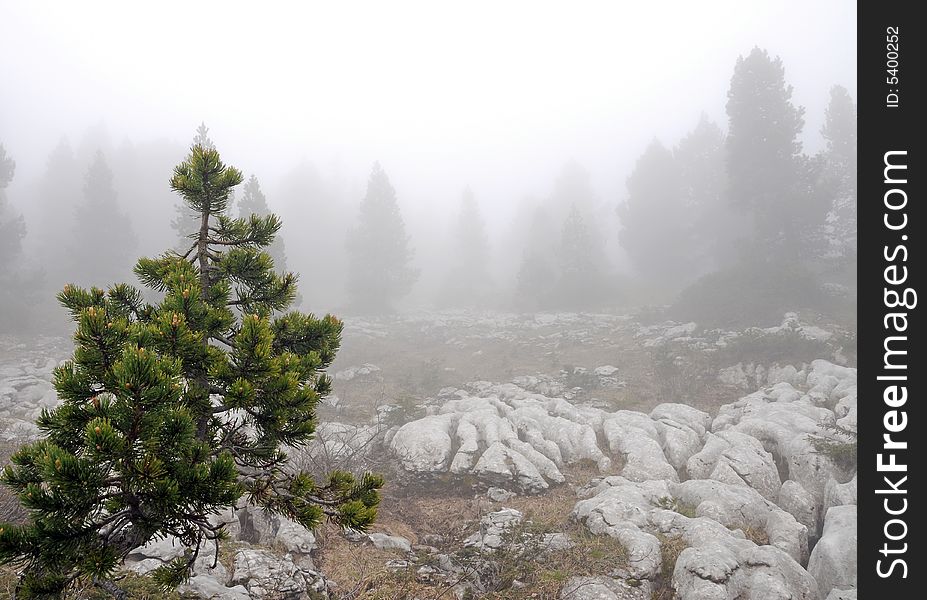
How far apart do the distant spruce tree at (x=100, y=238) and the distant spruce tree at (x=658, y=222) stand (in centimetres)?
5015

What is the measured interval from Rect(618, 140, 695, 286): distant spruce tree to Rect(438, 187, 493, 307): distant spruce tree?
63.5 feet

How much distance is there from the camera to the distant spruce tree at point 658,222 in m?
43.5

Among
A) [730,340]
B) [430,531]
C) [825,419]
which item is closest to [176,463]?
[430,531]

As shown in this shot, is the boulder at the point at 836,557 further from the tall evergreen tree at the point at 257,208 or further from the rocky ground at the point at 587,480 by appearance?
the tall evergreen tree at the point at 257,208

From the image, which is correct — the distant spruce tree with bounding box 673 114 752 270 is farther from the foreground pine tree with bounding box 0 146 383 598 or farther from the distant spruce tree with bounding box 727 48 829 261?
the foreground pine tree with bounding box 0 146 383 598

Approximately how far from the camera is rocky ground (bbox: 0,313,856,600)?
6.31 m

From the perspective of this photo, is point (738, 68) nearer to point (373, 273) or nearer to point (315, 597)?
point (373, 273)

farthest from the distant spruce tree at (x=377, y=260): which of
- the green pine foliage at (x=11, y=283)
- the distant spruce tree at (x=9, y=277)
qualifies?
the distant spruce tree at (x=9, y=277)

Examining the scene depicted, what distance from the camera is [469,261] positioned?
5972 cm

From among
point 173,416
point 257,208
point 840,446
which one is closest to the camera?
point 173,416

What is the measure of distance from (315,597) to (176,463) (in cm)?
404

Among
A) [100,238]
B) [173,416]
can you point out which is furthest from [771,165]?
[100,238]

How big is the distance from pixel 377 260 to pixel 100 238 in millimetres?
A: 23207

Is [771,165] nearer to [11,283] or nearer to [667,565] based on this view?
[667,565]
